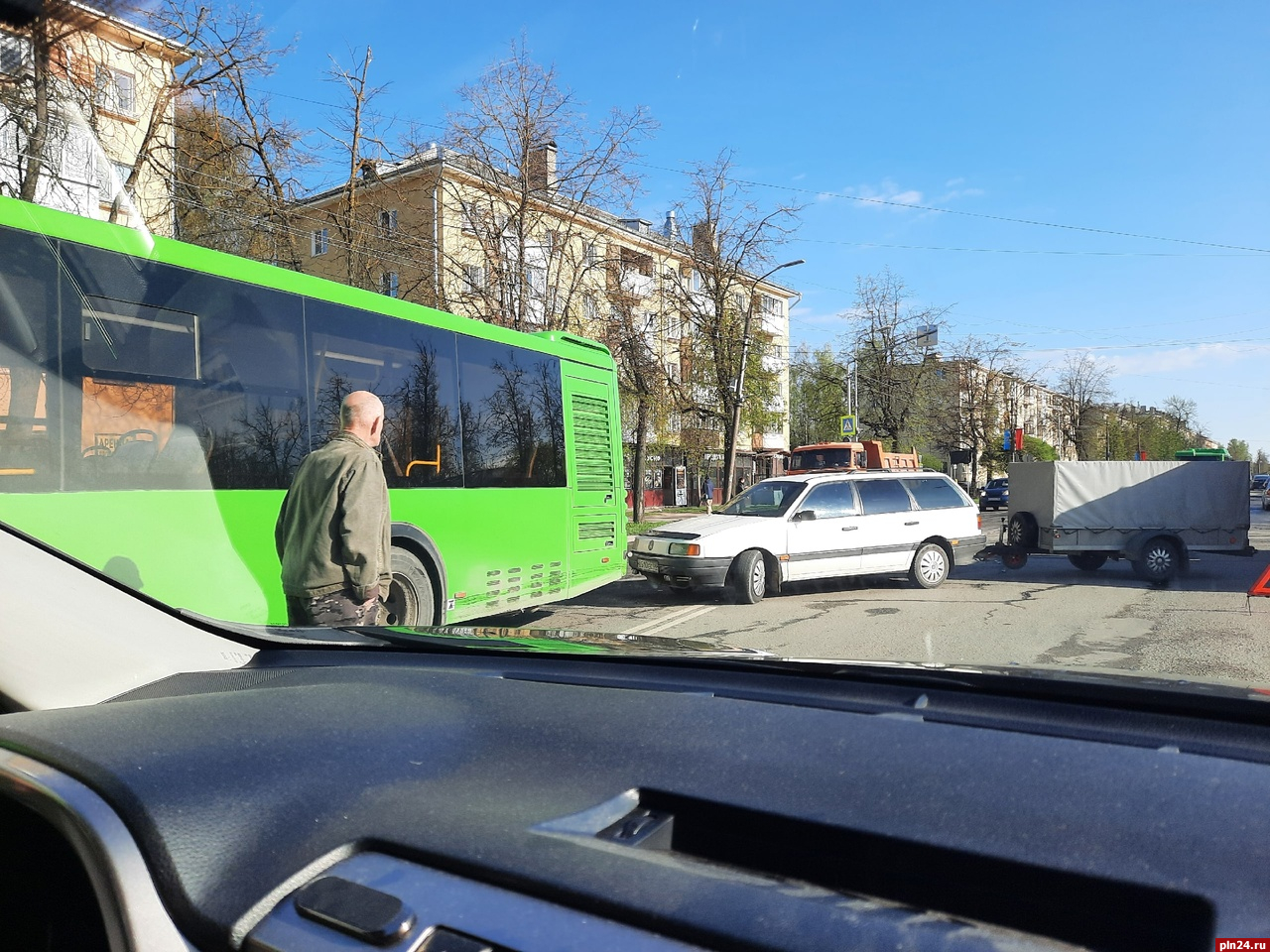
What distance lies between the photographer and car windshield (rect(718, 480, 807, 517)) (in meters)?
9.14

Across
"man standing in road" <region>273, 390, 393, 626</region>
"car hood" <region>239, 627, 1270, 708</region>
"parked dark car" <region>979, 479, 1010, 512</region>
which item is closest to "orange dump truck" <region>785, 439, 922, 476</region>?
"parked dark car" <region>979, 479, 1010, 512</region>

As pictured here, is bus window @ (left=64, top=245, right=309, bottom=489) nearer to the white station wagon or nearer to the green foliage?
the white station wagon

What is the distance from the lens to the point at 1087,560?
15.4 ft

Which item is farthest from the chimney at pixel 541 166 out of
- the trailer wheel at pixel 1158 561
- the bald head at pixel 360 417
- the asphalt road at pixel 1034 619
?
the trailer wheel at pixel 1158 561

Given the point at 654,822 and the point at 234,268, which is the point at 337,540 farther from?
the point at 654,822

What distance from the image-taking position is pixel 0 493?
4449 mm

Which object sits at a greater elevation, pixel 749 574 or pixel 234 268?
pixel 234 268

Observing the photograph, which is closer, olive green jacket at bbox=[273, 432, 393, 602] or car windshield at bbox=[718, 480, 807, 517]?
olive green jacket at bbox=[273, 432, 393, 602]

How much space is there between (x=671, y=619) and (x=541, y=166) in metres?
14.1

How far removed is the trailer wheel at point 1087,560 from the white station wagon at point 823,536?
75cm

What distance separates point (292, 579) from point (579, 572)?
5312 millimetres

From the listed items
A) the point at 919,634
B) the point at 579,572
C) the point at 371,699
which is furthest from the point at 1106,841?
the point at 579,572

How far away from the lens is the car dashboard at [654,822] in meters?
1.22

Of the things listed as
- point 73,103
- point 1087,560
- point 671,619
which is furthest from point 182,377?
point 1087,560
